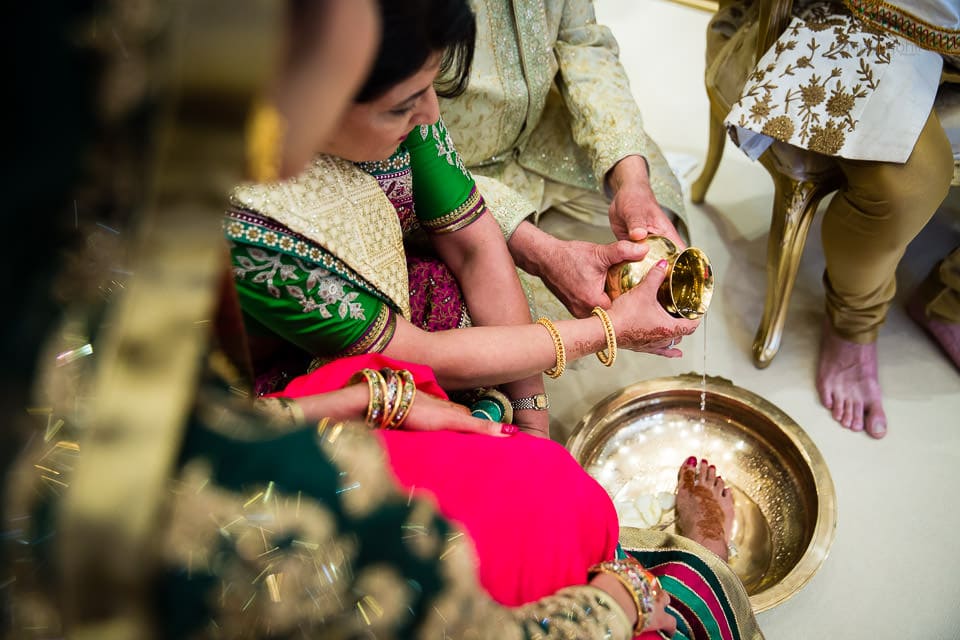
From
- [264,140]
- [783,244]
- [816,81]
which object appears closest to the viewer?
[264,140]

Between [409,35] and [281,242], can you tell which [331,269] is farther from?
[409,35]

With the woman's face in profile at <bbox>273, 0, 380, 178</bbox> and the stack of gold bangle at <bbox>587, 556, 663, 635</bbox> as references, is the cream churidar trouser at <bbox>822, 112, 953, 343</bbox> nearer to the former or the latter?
the stack of gold bangle at <bbox>587, 556, 663, 635</bbox>

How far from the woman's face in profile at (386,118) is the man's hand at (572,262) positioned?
50 cm

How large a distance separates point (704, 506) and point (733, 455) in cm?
17

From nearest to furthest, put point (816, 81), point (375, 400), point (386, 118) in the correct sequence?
point (386, 118)
point (375, 400)
point (816, 81)

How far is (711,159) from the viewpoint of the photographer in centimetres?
184

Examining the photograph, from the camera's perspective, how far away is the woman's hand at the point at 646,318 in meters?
1.06

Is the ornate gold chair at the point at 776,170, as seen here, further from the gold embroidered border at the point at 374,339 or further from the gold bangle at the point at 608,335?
the gold embroidered border at the point at 374,339

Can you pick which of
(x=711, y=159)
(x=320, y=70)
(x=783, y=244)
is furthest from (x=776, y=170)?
(x=320, y=70)

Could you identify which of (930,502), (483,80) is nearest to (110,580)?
(483,80)

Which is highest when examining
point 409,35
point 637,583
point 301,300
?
point 409,35

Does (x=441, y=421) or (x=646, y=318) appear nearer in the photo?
(x=441, y=421)

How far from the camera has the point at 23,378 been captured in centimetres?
29

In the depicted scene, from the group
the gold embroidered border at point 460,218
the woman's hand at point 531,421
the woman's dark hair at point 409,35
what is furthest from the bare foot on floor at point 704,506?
the woman's dark hair at point 409,35
